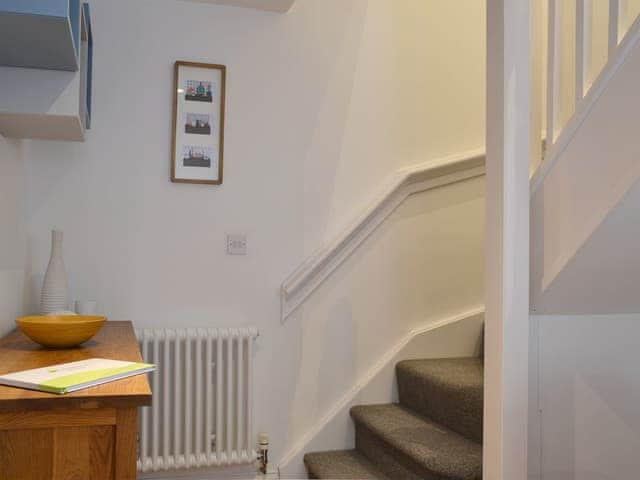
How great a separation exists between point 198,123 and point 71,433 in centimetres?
177

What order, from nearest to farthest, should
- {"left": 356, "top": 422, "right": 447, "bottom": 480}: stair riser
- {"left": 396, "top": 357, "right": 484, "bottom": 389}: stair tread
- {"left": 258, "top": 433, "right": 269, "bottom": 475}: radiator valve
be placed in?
{"left": 356, "top": 422, "right": 447, "bottom": 480}: stair riser, {"left": 396, "top": 357, "right": 484, "bottom": 389}: stair tread, {"left": 258, "top": 433, "right": 269, "bottom": 475}: radiator valve

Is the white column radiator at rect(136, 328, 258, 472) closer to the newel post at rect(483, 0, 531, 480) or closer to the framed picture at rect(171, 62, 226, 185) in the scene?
the framed picture at rect(171, 62, 226, 185)

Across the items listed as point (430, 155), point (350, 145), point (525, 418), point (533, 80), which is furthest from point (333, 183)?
point (525, 418)

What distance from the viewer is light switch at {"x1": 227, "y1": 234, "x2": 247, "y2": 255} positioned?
2857mm

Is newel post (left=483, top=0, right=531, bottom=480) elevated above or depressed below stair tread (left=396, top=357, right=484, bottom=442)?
above

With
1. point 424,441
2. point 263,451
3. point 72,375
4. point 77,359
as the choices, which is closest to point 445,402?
point 424,441

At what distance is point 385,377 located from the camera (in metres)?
3.00

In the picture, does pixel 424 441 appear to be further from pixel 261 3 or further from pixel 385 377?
pixel 261 3

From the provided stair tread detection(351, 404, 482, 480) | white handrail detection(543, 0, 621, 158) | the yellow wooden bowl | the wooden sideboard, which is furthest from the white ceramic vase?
white handrail detection(543, 0, 621, 158)

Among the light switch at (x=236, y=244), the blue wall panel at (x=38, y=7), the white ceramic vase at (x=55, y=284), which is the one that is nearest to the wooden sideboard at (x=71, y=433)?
the blue wall panel at (x=38, y=7)

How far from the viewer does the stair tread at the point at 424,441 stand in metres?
2.14

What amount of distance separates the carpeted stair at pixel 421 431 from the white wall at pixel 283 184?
218 millimetres

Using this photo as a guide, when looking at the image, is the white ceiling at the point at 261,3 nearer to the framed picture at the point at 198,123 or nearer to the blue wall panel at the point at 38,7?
the framed picture at the point at 198,123

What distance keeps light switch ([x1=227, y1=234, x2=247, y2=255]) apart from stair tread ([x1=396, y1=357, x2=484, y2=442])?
3.00 feet
